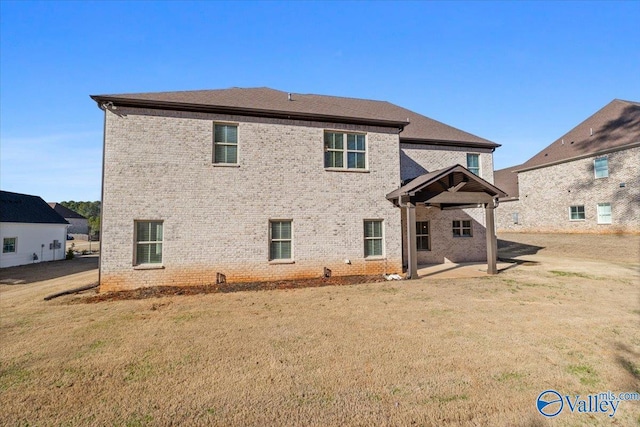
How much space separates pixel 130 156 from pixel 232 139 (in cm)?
357

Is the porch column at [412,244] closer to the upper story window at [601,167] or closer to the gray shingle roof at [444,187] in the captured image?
the gray shingle roof at [444,187]

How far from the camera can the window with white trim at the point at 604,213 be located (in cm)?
2294

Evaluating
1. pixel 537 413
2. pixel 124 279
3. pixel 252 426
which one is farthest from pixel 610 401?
pixel 124 279

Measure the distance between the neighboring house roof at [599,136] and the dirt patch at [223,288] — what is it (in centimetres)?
2455

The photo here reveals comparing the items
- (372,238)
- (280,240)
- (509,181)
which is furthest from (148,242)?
(509,181)

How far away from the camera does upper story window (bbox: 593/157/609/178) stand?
23000 millimetres

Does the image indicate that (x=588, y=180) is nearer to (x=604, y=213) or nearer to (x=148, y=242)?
(x=604, y=213)

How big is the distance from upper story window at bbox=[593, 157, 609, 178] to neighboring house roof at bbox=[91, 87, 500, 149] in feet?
48.1

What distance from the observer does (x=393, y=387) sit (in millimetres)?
3889

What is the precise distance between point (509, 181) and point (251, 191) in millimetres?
33748

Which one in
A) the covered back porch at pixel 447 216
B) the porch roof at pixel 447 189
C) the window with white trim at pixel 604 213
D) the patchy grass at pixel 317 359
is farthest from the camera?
the window with white trim at pixel 604 213

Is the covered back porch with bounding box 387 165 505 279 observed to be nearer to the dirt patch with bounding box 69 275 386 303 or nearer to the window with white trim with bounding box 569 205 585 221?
the dirt patch with bounding box 69 275 386 303

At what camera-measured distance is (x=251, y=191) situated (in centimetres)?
1108

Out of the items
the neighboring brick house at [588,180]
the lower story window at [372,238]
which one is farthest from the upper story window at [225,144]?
the neighboring brick house at [588,180]
